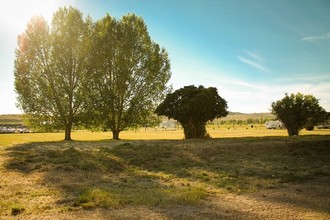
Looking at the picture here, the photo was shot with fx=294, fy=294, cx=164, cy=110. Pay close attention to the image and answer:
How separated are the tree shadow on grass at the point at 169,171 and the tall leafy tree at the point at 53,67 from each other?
18025 mm

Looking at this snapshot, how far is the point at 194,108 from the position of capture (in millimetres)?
32188

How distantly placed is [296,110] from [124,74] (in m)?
24.4

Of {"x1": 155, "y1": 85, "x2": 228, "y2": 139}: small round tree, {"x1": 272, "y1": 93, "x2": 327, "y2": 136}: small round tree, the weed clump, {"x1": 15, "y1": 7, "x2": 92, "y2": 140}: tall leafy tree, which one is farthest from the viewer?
{"x1": 272, "y1": 93, "x2": 327, "y2": 136}: small round tree

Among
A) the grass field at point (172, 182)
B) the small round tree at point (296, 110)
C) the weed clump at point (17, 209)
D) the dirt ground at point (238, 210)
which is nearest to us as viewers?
the dirt ground at point (238, 210)

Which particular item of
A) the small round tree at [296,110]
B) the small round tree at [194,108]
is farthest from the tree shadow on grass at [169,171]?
the small round tree at [296,110]

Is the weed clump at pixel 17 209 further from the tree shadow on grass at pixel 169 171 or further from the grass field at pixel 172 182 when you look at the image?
the tree shadow on grass at pixel 169 171

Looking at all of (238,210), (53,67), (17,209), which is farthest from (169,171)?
(53,67)

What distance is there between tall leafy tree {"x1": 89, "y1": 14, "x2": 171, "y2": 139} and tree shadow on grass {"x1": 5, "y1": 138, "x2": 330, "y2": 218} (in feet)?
54.6

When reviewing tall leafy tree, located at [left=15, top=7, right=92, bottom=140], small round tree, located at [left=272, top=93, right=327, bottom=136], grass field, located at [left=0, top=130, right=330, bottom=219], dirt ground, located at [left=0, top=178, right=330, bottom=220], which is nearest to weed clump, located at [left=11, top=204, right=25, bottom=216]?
grass field, located at [left=0, top=130, right=330, bottom=219]

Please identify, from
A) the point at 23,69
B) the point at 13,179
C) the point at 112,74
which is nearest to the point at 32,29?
the point at 23,69

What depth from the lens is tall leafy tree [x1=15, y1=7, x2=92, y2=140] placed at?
38594mm

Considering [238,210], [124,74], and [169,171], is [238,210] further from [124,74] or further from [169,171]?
[124,74]

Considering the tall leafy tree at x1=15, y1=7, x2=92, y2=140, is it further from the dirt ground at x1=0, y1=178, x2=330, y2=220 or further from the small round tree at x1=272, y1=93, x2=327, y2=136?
the dirt ground at x1=0, y1=178, x2=330, y2=220

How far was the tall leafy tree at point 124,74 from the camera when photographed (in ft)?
132
